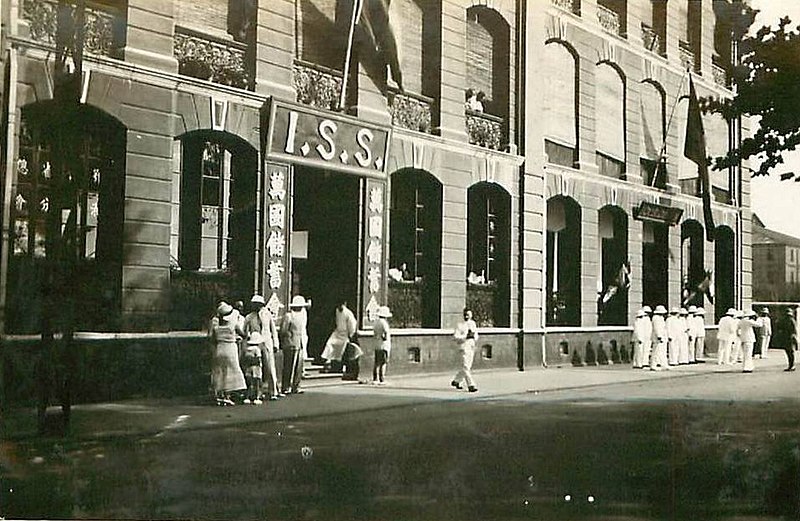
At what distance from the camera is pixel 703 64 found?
244 inches

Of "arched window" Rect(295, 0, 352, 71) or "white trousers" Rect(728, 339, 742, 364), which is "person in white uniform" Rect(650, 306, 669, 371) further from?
"arched window" Rect(295, 0, 352, 71)

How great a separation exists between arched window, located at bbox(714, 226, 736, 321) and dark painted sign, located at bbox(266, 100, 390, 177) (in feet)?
8.71

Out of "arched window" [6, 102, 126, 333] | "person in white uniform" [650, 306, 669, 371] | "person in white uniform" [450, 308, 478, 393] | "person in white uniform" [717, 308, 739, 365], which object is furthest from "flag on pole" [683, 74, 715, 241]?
"arched window" [6, 102, 126, 333]

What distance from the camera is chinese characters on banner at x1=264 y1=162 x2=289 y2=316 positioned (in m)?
6.47

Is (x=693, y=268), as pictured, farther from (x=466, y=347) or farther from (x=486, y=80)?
(x=486, y=80)

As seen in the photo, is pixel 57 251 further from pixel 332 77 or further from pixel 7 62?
A: pixel 332 77

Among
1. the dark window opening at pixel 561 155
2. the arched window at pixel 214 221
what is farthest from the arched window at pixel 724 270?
the arched window at pixel 214 221

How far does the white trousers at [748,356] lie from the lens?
5984mm

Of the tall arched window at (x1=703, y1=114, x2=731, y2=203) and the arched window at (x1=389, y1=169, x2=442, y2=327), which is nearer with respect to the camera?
the tall arched window at (x1=703, y1=114, x2=731, y2=203)

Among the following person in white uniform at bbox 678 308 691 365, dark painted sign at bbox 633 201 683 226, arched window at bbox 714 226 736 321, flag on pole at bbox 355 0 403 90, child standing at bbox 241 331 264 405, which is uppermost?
flag on pole at bbox 355 0 403 90

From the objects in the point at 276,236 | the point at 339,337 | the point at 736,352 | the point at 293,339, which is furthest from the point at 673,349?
the point at 276,236

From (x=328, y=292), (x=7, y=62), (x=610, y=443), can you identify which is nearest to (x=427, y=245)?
(x=328, y=292)

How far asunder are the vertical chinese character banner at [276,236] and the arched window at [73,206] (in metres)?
1.14

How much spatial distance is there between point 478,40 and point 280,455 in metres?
3.65
